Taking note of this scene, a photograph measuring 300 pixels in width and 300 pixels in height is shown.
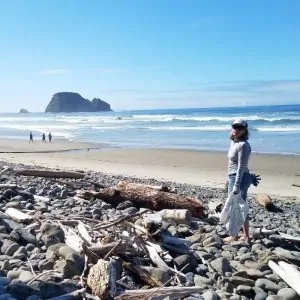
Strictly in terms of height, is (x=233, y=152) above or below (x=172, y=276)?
above

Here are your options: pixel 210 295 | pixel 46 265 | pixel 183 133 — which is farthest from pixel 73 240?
pixel 183 133

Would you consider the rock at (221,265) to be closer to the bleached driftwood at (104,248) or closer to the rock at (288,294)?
the rock at (288,294)

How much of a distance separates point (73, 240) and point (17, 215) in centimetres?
169

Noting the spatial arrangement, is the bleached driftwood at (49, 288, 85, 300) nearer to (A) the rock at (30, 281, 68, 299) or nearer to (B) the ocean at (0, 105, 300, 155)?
(A) the rock at (30, 281, 68, 299)

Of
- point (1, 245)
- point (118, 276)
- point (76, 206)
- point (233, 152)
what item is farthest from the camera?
point (76, 206)

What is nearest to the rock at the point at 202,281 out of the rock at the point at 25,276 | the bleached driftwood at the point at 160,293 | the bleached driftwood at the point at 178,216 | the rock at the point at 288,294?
the bleached driftwood at the point at 160,293

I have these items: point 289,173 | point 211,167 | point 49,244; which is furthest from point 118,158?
point 49,244

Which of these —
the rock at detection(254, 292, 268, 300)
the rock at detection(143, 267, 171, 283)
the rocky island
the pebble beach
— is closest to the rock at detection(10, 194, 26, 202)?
the pebble beach

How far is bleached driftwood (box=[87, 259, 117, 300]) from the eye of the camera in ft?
13.0

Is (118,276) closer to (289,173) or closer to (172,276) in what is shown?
(172,276)

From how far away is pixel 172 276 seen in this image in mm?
4809

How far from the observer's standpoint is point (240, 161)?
21.0 feet

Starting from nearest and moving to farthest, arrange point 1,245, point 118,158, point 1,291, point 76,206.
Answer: point 1,291 → point 1,245 → point 76,206 → point 118,158

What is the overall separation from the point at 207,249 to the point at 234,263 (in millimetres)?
491
